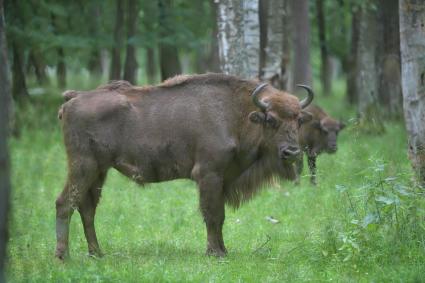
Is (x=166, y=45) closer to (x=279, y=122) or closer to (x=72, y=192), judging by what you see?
(x=279, y=122)

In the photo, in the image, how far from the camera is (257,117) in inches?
354

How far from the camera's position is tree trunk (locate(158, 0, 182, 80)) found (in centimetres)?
2194

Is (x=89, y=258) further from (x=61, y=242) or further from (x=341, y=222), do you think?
(x=341, y=222)

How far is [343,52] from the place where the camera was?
95.0ft

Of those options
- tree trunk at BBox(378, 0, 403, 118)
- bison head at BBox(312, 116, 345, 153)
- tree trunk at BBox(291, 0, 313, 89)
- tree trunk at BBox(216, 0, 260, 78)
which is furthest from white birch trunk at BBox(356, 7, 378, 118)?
tree trunk at BBox(216, 0, 260, 78)

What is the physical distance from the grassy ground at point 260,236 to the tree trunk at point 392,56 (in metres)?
8.38

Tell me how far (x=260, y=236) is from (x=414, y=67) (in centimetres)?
289

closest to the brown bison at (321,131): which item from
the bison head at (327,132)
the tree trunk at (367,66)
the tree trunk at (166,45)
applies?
the bison head at (327,132)

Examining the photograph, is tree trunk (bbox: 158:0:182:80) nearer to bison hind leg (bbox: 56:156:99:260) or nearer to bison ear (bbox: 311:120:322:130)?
bison ear (bbox: 311:120:322:130)

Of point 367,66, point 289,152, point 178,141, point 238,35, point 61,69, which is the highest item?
point 238,35

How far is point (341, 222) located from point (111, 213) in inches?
172

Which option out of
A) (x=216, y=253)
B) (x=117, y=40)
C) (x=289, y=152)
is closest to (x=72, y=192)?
(x=216, y=253)

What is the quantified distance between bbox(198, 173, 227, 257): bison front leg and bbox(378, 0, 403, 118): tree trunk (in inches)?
503

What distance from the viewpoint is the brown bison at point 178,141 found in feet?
28.8
